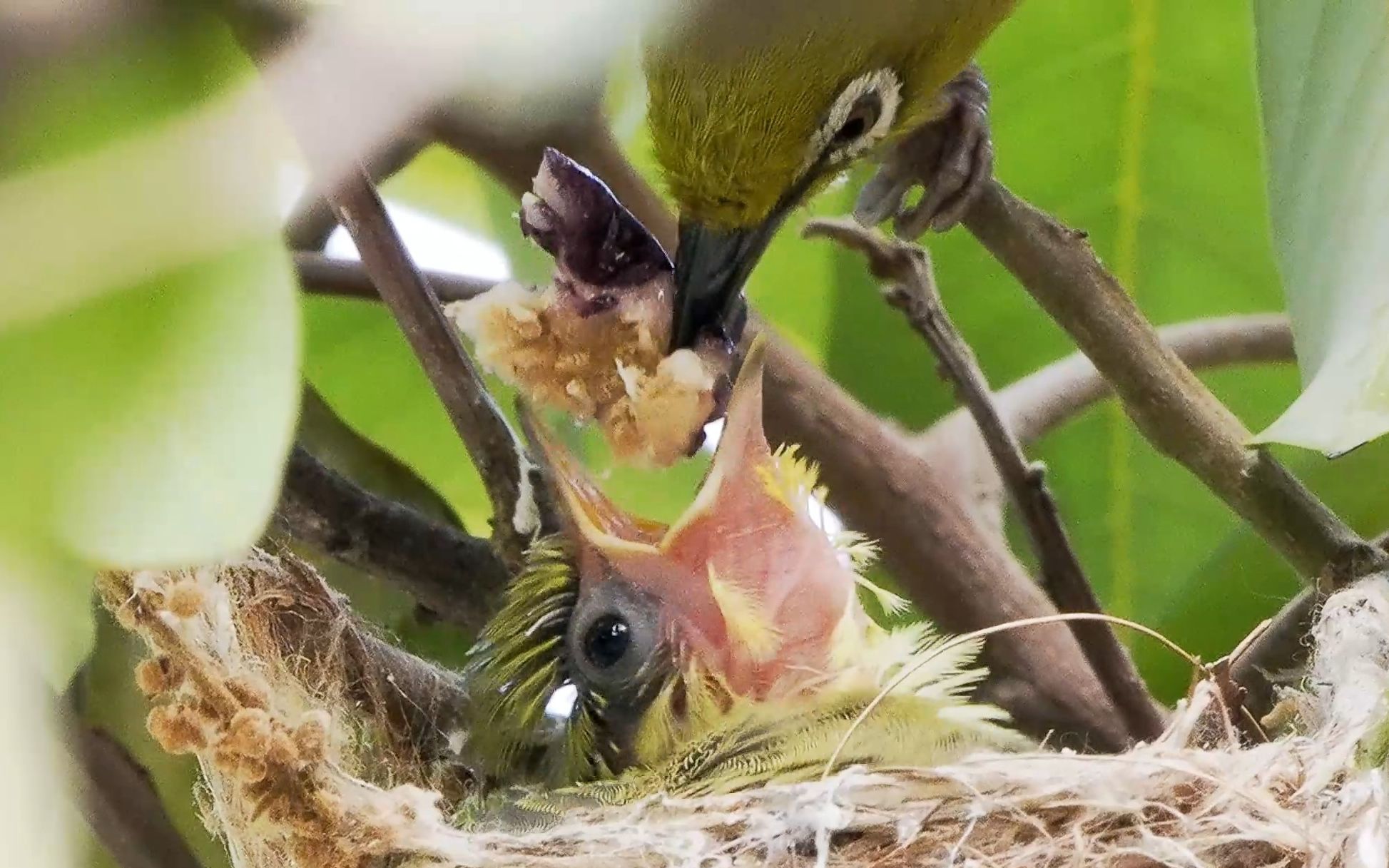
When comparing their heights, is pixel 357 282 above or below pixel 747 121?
below

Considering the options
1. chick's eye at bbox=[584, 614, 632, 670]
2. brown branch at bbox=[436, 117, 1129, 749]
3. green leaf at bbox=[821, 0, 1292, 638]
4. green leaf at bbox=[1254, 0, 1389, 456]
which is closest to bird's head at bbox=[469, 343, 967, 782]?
chick's eye at bbox=[584, 614, 632, 670]

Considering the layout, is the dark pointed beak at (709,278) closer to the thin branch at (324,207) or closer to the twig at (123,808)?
the thin branch at (324,207)

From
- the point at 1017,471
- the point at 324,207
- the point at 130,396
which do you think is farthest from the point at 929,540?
the point at 130,396

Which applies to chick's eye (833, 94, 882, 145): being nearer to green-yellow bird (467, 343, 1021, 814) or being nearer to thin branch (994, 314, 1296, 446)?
green-yellow bird (467, 343, 1021, 814)

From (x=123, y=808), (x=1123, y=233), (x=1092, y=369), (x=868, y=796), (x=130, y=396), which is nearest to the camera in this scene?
(x=130, y=396)

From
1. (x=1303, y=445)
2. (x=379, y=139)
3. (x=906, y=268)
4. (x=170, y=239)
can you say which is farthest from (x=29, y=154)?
(x=906, y=268)

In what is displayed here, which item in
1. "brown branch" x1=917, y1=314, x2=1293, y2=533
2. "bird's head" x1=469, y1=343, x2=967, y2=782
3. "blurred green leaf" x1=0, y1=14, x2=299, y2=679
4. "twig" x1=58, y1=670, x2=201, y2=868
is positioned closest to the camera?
"blurred green leaf" x1=0, y1=14, x2=299, y2=679

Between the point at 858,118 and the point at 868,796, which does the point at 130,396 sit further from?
the point at 858,118
